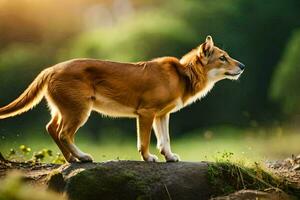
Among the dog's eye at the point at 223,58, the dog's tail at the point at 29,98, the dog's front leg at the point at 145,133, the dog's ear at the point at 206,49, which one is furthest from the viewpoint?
the dog's eye at the point at 223,58

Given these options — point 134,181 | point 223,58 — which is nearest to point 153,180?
point 134,181

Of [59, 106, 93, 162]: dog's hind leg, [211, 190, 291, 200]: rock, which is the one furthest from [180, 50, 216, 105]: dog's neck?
[211, 190, 291, 200]: rock

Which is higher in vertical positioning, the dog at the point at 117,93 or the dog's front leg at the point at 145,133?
the dog at the point at 117,93

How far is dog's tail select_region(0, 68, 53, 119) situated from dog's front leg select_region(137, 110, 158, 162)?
1.21m

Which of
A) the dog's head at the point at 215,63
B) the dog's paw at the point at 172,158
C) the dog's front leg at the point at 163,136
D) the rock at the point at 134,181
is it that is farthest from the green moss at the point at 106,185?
the dog's head at the point at 215,63

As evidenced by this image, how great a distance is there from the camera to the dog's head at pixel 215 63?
9664mm

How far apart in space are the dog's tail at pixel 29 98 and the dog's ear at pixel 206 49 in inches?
81.1

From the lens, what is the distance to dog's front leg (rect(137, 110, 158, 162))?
29.1 feet

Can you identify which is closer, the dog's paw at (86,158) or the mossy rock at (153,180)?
the mossy rock at (153,180)

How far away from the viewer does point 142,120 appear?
893 cm

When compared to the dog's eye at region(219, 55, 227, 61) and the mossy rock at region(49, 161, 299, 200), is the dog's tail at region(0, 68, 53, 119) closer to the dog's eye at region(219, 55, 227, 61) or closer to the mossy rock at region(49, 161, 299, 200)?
the mossy rock at region(49, 161, 299, 200)

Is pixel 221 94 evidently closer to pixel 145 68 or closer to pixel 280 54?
pixel 280 54

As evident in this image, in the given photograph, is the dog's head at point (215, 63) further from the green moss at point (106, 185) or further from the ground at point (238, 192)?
the green moss at point (106, 185)

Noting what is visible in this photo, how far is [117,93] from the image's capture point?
29.5 ft
